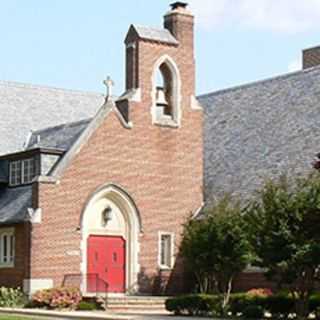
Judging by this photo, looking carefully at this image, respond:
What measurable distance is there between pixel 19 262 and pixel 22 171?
4439mm

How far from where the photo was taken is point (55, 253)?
40625mm

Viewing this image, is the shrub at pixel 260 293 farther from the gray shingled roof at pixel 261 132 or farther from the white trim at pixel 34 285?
the white trim at pixel 34 285

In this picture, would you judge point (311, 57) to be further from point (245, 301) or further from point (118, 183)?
point (245, 301)

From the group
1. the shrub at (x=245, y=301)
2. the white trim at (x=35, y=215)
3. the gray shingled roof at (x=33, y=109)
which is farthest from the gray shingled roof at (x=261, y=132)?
the white trim at (x=35, y=215)

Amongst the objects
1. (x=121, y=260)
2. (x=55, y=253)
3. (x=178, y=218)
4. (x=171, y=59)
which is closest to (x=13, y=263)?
(x=55, y=253)

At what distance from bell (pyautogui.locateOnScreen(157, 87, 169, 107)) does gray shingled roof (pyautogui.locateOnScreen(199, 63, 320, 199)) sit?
4.26 metres

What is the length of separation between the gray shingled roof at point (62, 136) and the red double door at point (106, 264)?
4.28 m

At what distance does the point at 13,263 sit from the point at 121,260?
481cm

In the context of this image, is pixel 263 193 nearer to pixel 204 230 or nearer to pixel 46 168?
pixel 204 230

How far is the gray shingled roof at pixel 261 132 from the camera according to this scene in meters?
43.1

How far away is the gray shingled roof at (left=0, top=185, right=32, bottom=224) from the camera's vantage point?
135 feet

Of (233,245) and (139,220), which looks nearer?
(233,245)

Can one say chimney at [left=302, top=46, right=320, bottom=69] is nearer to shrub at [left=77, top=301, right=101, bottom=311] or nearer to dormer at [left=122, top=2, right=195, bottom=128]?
dormer at [left=122, top=2, right=195, bottom=128]

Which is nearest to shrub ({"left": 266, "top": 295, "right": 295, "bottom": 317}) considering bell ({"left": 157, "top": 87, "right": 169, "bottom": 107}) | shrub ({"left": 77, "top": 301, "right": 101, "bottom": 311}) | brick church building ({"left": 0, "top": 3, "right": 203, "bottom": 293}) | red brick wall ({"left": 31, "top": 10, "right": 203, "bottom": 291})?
shrub ({"left": 77, "top": 301, "right": 101, "bottom": 311})
